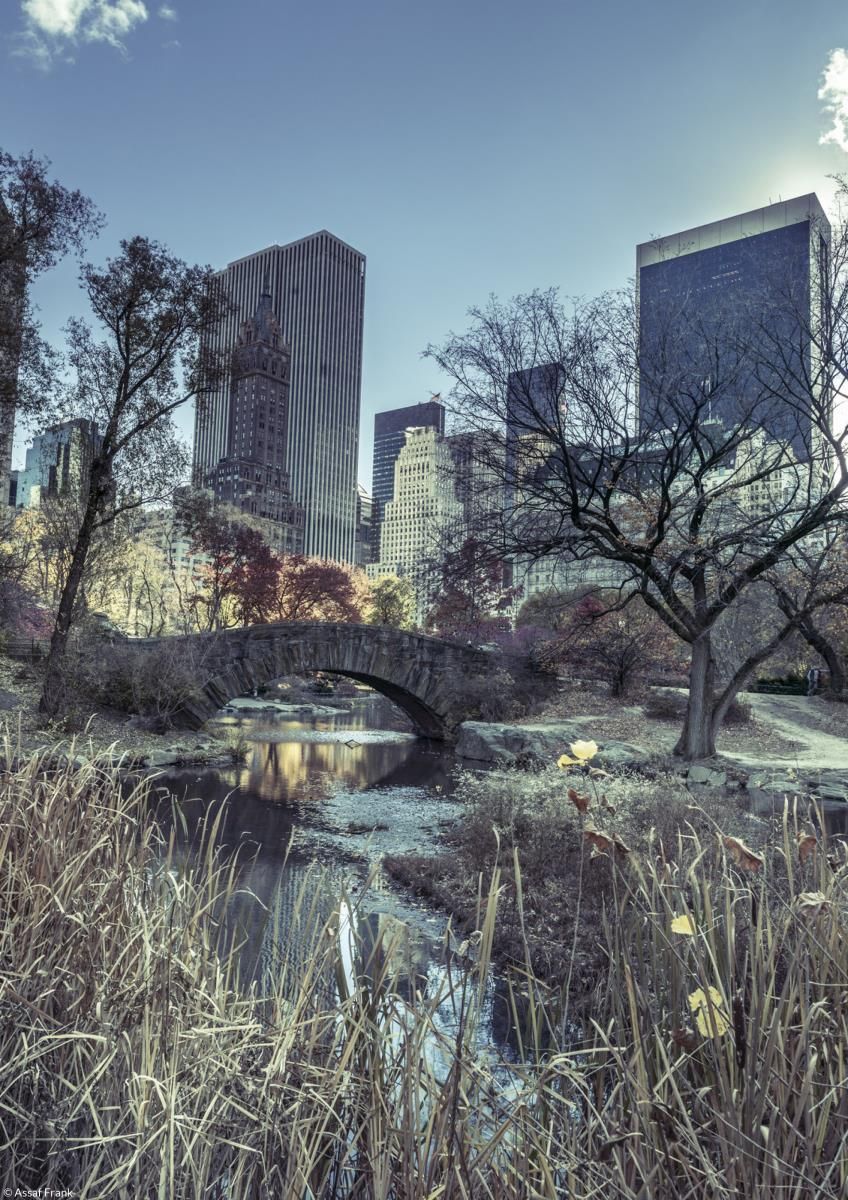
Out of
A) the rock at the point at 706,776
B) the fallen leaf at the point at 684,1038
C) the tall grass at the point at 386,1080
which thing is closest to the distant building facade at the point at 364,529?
the rock at the point at 706,776

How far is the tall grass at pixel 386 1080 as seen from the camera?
1.47 metres

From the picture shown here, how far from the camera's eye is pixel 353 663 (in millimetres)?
19422

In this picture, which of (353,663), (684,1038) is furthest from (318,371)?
(684,1038)

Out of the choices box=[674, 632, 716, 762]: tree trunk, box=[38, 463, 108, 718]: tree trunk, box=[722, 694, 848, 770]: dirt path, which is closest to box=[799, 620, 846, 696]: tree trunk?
box=[722, 694, 848, 770]: dirt path

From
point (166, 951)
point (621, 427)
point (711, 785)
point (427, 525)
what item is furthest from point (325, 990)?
point (427, 525)

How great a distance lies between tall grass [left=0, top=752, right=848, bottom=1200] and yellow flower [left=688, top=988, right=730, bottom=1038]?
0.04 ft

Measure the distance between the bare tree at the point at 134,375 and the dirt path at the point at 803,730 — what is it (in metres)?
11.8

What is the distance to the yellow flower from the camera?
1530 mm

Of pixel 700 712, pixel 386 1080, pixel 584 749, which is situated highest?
pixel 584 749

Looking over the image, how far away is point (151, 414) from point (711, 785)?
1212cm

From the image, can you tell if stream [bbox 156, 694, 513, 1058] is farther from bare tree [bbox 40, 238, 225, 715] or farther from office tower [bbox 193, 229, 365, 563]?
office tower [bbox 193, 229, 365, 563]

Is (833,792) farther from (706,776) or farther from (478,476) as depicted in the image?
(478,476)

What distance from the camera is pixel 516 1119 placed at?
1492mm

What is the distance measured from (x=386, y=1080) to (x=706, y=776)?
34.7 feet
